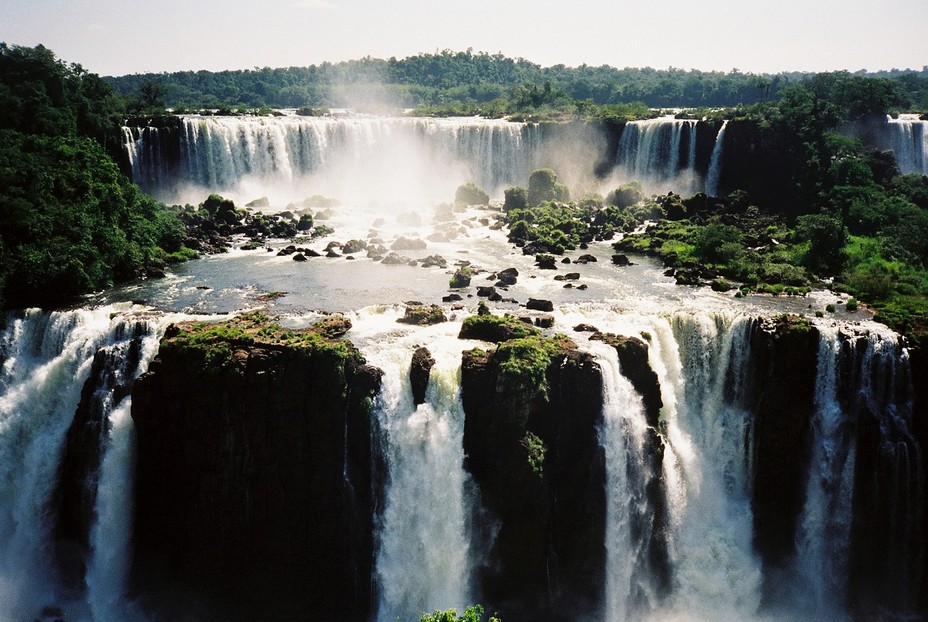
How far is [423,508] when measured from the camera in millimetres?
22672

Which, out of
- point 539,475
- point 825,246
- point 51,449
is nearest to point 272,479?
point 539,475

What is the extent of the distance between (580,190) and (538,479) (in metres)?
39.2

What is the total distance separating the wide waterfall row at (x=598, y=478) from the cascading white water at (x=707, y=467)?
2.6 inches

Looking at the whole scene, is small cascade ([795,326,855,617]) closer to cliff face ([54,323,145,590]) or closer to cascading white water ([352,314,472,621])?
cascading white water ([352,314,472,621])

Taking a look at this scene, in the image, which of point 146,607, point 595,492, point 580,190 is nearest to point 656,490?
point 595,492

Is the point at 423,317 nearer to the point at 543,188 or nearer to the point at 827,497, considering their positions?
the point at 827,497

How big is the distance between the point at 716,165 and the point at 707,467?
3374cm

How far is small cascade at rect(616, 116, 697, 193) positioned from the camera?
55.0 meters

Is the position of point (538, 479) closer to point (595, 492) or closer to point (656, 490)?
point (595, 492)

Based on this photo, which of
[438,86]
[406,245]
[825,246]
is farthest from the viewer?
[438,86]

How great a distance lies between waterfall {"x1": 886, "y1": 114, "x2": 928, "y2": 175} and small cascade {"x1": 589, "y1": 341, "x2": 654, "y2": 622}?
40.7 metres

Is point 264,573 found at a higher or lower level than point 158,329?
lower

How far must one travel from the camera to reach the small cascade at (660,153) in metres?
55.0

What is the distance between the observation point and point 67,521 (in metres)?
24.1
